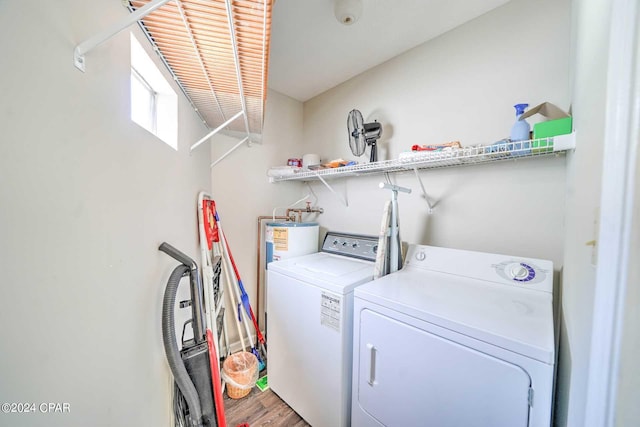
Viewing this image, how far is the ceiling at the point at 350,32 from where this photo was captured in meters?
1.49

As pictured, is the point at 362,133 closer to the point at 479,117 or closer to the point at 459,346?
the point at 479,117

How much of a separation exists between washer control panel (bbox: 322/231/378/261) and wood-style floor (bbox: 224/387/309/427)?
1317 mm

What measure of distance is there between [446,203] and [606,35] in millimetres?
1367

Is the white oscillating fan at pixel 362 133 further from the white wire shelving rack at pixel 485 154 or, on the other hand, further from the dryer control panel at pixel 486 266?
the dryer control panel at pixel 486 266

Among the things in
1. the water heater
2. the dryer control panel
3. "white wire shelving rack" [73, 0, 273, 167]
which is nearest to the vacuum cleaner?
"white wire shelving rack" [73, 0, 273, 167]

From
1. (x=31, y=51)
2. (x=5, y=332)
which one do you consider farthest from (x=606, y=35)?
(x=5, y=332)

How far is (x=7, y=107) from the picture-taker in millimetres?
408

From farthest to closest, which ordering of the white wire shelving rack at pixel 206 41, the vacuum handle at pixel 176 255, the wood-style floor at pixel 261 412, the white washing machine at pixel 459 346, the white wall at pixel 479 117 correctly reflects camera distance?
the wood-style floor at pixel 261 412
the white wall at pixel 479 117
the vacuum handle at pixel 176 255
the white washing machine at pixel 459 346
the white wire shelving rack at pixel 206 41

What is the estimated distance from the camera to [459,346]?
0.92 meters

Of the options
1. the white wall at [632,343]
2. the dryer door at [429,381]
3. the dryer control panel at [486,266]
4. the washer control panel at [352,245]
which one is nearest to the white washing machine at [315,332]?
the washer control panel at [352,245]

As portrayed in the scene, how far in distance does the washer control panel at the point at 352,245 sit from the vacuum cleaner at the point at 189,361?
1.34 m

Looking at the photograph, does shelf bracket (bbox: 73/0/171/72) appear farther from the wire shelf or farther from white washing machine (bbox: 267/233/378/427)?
the wire shelf

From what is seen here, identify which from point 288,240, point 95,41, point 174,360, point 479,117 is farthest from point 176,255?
point 479,117

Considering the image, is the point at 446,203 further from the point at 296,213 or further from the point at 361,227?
the point at 296,213
